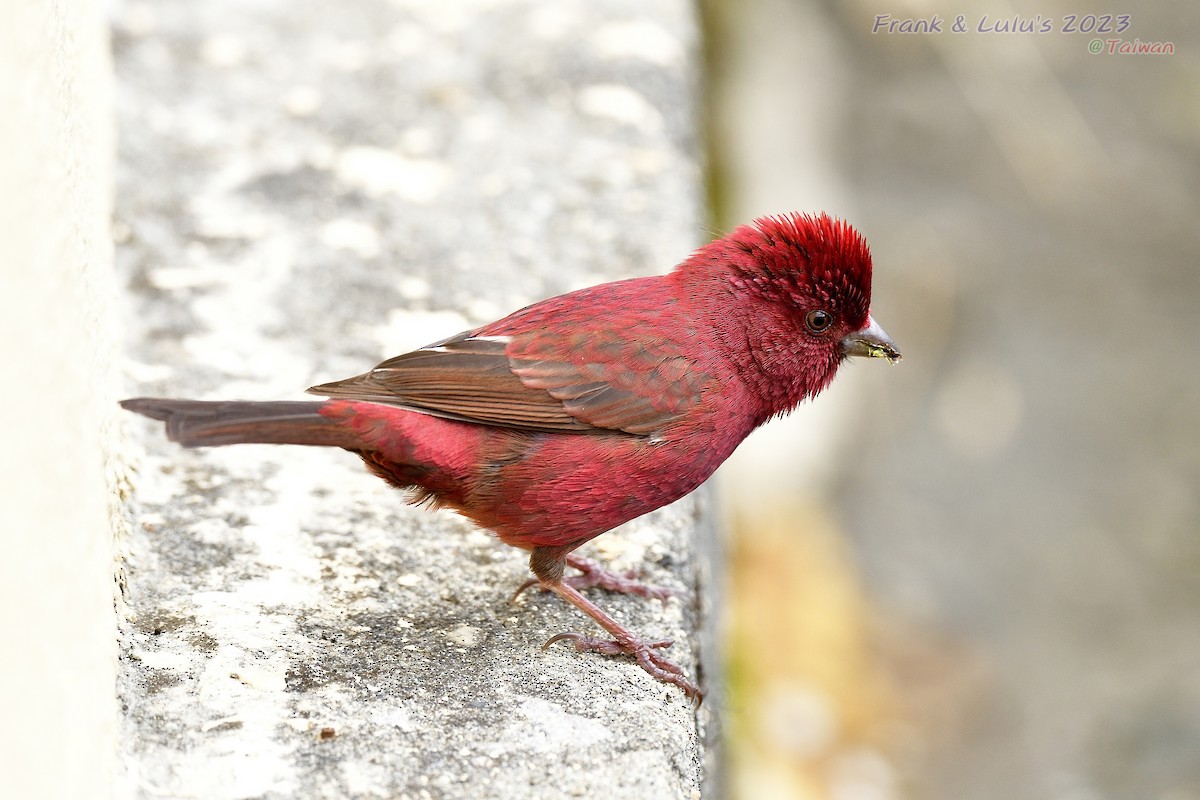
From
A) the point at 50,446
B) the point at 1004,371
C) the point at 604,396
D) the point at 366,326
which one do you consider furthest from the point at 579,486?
the point at 1004,371

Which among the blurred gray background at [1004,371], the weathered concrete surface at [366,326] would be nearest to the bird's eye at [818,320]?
the weathered concrete surface at [366,326]

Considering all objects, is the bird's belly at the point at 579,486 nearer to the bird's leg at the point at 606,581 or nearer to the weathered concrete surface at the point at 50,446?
the bird's leg at the point at 606,581

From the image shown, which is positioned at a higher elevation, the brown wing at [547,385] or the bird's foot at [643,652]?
the brown wing at [547,385]

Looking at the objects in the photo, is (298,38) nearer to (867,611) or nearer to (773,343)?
(773,343)

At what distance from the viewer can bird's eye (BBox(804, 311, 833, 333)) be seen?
10.2ft

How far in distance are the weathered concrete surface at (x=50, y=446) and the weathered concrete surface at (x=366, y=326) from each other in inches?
12.2

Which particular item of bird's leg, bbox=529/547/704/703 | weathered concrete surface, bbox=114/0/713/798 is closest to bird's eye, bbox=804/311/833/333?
weathered concrete surface, bbox=114/0/713/798

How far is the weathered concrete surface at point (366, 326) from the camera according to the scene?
2.37m

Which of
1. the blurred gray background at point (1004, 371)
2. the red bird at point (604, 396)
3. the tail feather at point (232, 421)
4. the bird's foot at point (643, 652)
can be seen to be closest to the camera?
the tail feather at point (232, 421)

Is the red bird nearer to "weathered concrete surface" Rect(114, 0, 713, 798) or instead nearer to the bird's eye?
the bird's eye

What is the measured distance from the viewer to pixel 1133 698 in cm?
522

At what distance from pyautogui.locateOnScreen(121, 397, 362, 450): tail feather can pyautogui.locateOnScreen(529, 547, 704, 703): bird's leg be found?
567mm

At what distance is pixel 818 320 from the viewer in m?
3.12

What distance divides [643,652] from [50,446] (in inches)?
52.1
